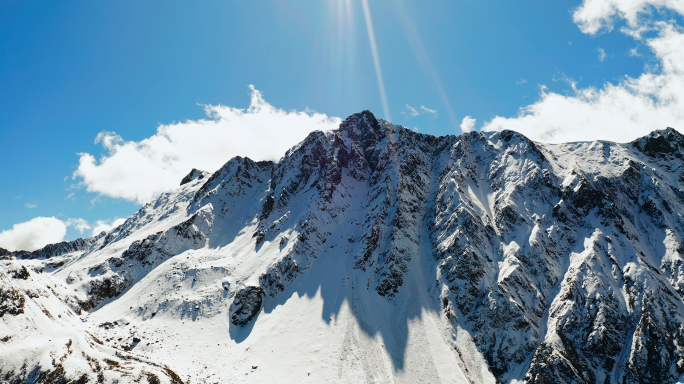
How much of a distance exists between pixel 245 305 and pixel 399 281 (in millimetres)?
36675

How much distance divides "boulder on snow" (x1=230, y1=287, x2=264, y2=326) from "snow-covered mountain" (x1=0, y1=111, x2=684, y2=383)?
1.22ft

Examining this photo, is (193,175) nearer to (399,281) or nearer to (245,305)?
(245,305)

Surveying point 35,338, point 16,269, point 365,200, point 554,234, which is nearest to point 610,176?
point 554,234

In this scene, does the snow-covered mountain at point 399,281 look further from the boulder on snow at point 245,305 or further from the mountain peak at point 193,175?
the mountain peak at point 193,175

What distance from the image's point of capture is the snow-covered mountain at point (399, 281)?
5328cm

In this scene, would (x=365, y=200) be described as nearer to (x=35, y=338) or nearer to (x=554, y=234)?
(x=554, y=234)

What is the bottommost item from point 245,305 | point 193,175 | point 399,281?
point 399,281

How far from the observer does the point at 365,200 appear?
108 meters

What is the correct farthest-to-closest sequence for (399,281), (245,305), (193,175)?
(193,175) < (399,281) < (245,305)

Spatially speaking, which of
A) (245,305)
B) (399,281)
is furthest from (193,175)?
(399,281)

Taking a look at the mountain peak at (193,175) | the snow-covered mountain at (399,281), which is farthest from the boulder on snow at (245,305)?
the mountain peak at (193,175)

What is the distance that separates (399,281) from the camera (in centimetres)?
7612

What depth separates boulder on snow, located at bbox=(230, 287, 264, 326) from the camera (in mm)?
71500

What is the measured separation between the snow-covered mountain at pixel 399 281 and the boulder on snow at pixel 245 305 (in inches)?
14.6
